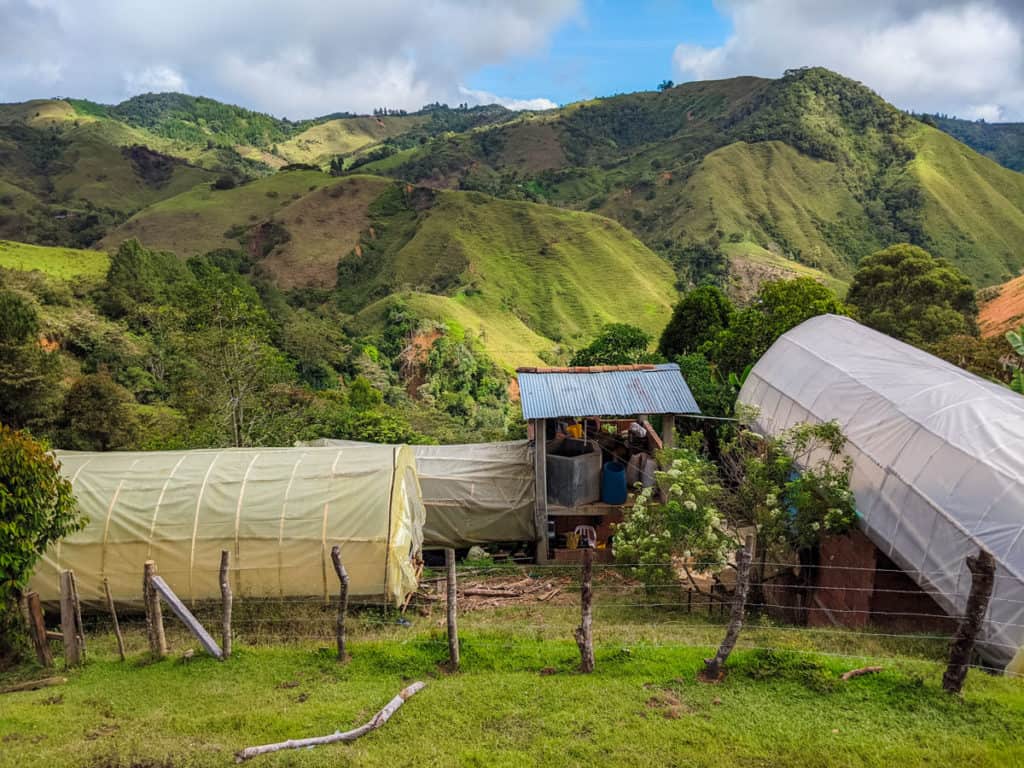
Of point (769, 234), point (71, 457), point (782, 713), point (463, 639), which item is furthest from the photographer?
point (769, 234)

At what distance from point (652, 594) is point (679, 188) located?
110 metres

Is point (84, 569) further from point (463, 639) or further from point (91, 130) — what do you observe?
point (91, 130)

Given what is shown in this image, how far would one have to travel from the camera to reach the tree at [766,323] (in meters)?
29.8

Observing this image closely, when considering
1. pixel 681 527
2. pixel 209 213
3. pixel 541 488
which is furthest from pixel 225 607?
pixel 209 213

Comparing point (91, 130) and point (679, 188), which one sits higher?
point (91, 130)

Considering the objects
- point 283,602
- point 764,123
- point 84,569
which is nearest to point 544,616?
point 283,602

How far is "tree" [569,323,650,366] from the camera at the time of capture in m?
33.3

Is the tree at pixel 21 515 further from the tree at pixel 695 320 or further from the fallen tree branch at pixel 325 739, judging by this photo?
the tree at pixel 695 320

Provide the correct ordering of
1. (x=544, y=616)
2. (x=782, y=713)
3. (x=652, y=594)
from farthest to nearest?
(x=652, y=594), (x=544, y=616), (x=782, y=713)

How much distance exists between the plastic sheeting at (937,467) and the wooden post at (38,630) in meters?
13.9

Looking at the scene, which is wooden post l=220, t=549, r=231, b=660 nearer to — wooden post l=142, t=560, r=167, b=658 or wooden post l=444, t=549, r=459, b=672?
wooden post l=142, t=560, r=167, b=658

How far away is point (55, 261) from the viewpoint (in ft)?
190

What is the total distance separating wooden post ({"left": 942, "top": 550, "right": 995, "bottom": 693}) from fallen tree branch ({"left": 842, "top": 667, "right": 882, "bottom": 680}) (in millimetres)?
777

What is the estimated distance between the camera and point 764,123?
130m
